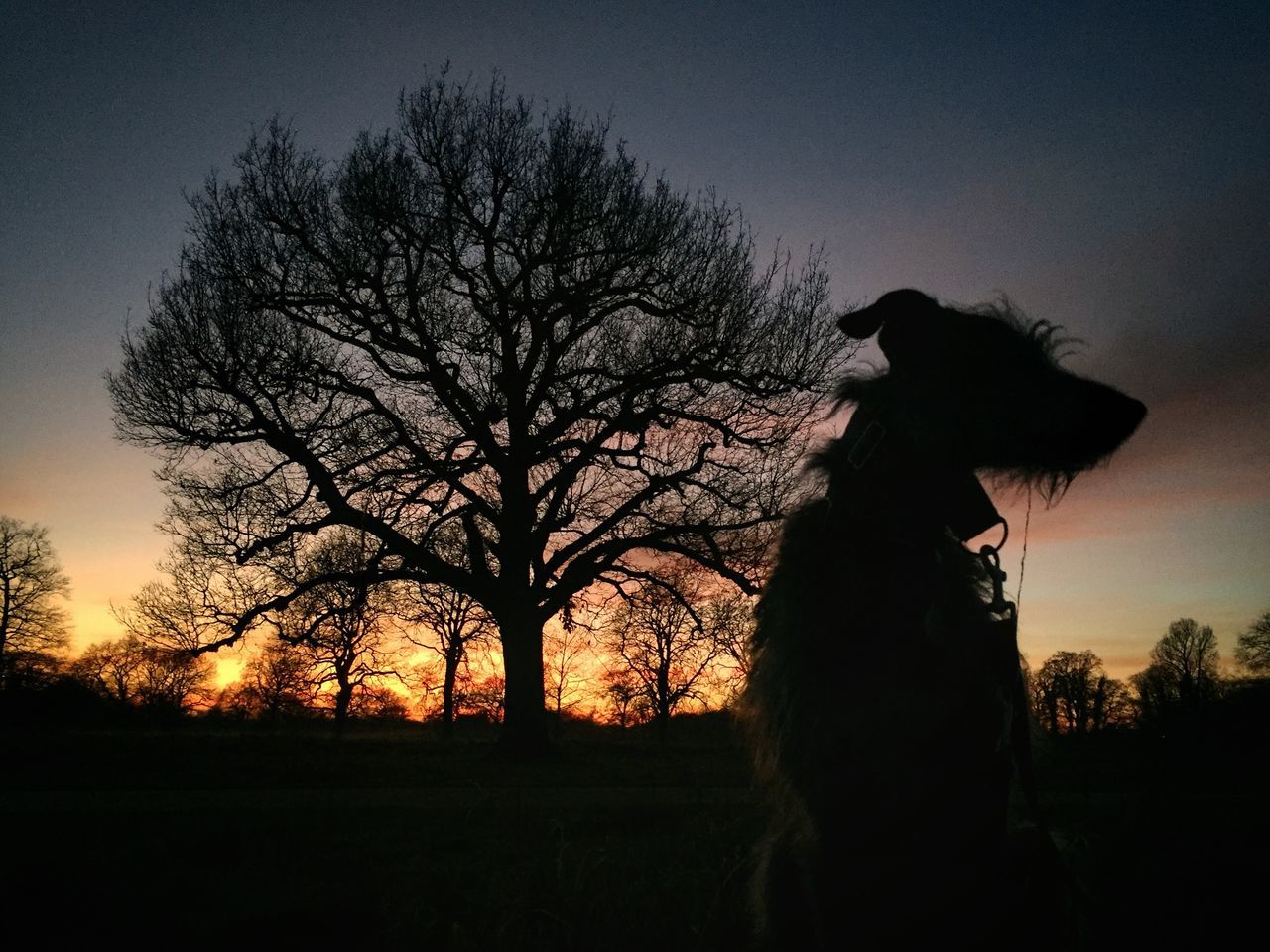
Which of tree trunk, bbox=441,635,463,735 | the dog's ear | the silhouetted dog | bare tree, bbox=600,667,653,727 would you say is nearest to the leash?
the silhouetted dog

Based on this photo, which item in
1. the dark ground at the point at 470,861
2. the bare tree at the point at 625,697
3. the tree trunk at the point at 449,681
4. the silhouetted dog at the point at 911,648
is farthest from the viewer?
the bare tree at the point at 625,697

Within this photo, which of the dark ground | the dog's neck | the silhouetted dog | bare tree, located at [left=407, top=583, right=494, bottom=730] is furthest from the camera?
bare tree, located at [left=407, top=583, right=494, bottom=730]

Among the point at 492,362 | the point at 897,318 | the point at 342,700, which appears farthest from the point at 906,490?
the point at 342,700

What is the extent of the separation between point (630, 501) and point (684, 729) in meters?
27.8

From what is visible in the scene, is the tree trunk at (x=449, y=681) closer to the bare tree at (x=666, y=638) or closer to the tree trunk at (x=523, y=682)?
the bare tree at (x=666, y=638)

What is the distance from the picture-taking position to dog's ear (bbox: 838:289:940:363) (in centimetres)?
191

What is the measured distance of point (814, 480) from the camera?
78.7 inches

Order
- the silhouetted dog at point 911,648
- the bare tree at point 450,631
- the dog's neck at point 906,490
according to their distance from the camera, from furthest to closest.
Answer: the bare tree at point 450,631 → the dog's neck at point 906,490 → the silhouetted dog at point 911,648

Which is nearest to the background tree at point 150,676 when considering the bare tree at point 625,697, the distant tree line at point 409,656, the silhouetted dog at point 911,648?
the distant tree line at point 409,656

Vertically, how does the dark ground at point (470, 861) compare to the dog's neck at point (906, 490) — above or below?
below

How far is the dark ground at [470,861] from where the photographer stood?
3.23m

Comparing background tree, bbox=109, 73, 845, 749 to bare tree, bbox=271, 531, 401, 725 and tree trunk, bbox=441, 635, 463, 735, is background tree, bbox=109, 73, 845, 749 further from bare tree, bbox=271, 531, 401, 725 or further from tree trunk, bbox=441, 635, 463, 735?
tree trunk, bbox=441, 635, 463, 735

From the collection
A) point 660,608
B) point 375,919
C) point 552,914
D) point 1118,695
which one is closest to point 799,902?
point 552,914

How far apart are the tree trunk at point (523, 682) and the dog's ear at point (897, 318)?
14694mm
